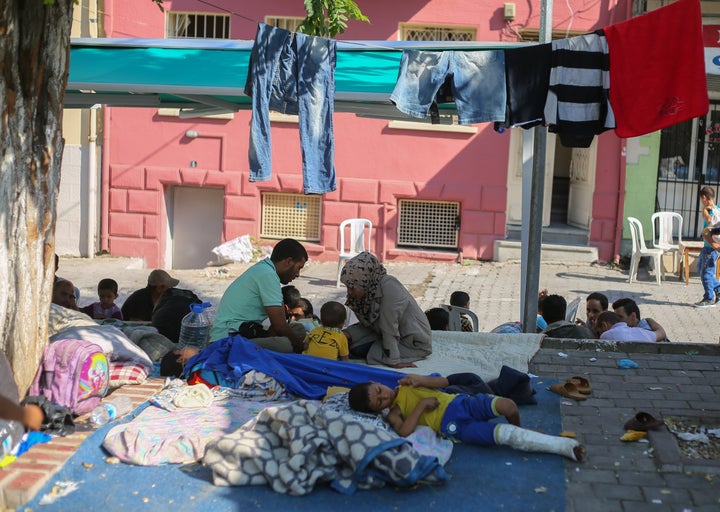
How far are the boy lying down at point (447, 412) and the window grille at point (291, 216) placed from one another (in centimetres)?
1074

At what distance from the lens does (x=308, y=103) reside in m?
7.64

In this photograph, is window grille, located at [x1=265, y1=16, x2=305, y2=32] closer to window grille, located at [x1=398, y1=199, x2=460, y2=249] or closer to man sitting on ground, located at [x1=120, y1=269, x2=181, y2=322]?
window grille, located at [x1=398, y1=199, x2=460, y2=249]

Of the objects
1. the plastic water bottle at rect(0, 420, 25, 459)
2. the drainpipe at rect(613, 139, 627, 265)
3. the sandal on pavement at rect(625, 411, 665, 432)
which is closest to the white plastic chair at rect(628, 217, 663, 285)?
the drainpipe at rect(613, 139, 627, 265)

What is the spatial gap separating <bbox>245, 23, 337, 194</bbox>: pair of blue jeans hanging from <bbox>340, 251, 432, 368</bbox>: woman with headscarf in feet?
2.46

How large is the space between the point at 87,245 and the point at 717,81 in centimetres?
1193

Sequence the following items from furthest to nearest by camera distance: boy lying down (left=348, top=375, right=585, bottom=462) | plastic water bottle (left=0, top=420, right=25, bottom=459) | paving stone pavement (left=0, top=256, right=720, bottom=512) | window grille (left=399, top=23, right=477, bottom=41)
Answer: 1. window grille (left=399, top=23, right=477, bottom=41)
2. boy lying down (left=348, top=375, right=585, bottom=462)
3. plastic water bottle (left=0, top=420, right=25, bottom=459)
4. paving stone pavement (left=0, top=256, right=720, bottom=512)

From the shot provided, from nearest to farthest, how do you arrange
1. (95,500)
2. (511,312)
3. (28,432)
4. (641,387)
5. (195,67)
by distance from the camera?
(95,500) → (28,432) → (641,387) → (195,67) → (511,312)

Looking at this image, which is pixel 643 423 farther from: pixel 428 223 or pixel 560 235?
pixel 428 223

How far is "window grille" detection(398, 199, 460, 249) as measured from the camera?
16172mm

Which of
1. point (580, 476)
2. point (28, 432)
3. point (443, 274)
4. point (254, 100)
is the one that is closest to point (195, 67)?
point (254, 100)

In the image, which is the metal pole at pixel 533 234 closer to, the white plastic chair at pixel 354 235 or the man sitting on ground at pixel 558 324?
the man sitting on ground at pixel 558 324

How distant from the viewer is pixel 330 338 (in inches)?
289

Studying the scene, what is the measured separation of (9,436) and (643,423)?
381 centimetres

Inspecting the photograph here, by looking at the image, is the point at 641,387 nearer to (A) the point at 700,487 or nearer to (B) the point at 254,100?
(A) the point at 700,487
